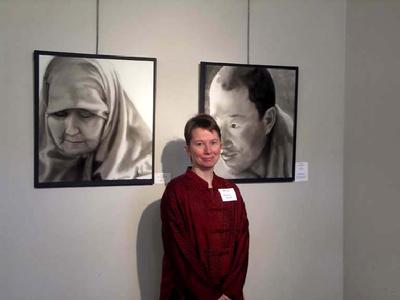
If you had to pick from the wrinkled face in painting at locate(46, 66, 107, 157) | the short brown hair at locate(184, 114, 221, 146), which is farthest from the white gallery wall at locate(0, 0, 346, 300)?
the short brown hair at locate(184, 114, 221, 146)

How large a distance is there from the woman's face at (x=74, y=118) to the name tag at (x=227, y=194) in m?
0.71

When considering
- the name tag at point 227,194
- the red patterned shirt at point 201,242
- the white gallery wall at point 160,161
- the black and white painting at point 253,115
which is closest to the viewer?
the red patterned shirt at point 201,242

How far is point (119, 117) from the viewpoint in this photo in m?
1.89

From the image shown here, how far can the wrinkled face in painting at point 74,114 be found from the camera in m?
1.80

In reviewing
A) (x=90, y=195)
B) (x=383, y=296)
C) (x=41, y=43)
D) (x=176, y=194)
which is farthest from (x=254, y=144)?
(x=41, y=43)

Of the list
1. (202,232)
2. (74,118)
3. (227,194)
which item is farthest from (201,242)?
(74,118)

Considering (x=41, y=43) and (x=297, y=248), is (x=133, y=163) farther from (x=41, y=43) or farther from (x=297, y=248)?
(x=297, y=248)

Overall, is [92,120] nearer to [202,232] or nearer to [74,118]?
[74,118]

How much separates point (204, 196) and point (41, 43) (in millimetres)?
1124

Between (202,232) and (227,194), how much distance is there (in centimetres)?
22

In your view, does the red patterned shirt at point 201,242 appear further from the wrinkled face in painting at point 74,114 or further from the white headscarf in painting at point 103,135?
the wrinkled face in painting at point 74,114

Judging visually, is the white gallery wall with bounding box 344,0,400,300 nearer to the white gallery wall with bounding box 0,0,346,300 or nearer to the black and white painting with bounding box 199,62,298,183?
the white gallery wall with bounding box 0,0,346,300

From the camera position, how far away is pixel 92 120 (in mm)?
1847

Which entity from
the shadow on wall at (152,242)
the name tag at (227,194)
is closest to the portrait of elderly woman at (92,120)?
the shadow on wall at (152,242)
